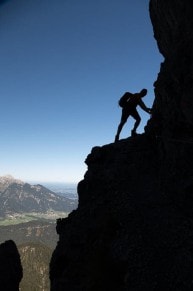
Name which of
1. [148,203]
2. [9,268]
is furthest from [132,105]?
[9,268]

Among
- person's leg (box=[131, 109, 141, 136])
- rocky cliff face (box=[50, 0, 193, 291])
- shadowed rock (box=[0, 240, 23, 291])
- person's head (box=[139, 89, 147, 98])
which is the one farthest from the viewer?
shadowed rock (box=[0, 240, 23, 291])

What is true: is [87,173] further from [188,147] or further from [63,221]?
[188,147]

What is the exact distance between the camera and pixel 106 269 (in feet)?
90.7

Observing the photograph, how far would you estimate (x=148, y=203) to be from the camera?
3097 cm

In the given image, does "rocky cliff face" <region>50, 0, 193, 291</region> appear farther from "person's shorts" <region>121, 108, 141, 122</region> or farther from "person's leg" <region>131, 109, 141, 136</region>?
"person's shorts" <region>121, 108, 141, 122</region>

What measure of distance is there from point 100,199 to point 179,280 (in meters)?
13.3

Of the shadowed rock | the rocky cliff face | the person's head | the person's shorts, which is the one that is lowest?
the shadowed rock

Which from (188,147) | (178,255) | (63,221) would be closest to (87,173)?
(63,221)

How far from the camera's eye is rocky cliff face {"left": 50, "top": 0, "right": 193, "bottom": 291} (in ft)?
82.9

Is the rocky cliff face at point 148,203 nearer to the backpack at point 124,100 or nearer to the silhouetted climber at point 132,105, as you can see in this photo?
the silhouetted climber at point 132,105

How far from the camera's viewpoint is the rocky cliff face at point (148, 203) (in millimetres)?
25281

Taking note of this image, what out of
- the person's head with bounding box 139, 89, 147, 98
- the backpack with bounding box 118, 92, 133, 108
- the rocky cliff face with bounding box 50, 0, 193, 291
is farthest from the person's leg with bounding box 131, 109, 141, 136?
the person's head with bounding box 139, 89, 147, 98

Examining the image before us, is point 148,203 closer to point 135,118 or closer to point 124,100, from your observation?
point 135,118

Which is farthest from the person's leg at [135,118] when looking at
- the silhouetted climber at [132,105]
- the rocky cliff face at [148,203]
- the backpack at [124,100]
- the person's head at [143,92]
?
the person's head at [143,92]
